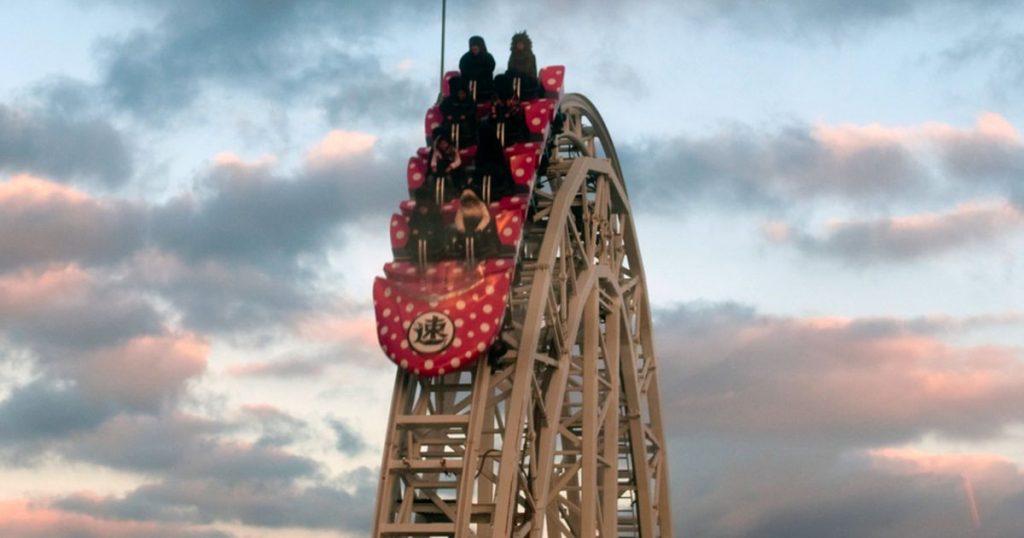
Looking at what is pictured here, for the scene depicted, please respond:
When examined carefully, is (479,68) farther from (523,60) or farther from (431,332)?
(431,332)

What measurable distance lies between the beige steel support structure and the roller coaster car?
2.00 ft

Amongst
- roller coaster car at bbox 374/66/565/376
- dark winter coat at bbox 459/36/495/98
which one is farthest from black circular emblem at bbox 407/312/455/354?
dark winter coat at bbox 459/36/495/98

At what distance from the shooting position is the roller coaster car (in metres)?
28.2

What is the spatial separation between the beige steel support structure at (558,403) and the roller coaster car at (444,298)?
2.00ft

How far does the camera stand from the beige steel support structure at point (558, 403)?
27.9 meters

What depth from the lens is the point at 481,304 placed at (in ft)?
93.2

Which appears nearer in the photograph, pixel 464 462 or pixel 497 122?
pixel 464 462

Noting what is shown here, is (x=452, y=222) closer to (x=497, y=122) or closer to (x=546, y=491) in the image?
(x=497, y=122)

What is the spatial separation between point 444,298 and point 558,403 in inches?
156

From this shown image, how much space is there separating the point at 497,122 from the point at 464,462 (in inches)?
331

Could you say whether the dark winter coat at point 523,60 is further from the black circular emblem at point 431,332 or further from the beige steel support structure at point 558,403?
the black circular emblem at point 431,332

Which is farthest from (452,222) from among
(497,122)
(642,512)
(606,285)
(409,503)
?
(642,512)

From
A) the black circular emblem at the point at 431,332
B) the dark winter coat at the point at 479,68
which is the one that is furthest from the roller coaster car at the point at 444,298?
the dark winter coat at the point at 479,68

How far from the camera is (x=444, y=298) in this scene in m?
28.7
